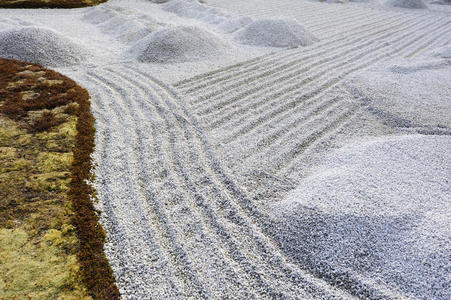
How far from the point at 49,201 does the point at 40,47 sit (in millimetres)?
7613

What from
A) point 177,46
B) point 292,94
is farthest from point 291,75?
point 177,46

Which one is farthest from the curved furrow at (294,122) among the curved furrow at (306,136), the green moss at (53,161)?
the green moss at (53,161)

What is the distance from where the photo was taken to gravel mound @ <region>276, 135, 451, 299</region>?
3.95 metres

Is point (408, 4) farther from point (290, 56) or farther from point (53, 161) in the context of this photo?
point (53, 161)

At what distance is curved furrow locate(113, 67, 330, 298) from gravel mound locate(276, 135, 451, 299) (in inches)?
18.1

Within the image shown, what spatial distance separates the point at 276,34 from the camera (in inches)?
497

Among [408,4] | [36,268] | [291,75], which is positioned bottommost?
[36,268]

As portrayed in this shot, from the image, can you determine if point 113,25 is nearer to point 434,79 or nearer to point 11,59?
point 11,59

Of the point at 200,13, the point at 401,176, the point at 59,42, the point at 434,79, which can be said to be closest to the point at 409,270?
the point at 401,176

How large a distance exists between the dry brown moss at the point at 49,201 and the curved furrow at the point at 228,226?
1.58m

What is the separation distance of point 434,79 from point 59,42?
11956 millimetres

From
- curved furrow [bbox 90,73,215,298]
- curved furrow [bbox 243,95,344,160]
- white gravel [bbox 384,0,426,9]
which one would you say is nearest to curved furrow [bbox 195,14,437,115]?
curved furrow [bbox 243,95,344,160]

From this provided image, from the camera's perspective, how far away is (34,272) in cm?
391

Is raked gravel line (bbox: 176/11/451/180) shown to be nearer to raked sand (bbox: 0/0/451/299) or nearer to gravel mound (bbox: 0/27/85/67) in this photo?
raked sand (bbox: 0/0/451/299)
